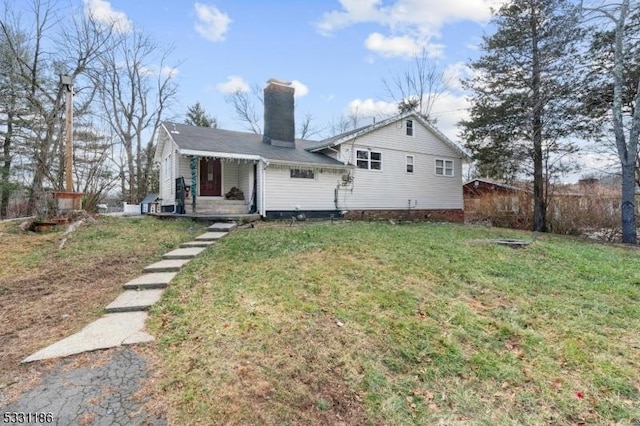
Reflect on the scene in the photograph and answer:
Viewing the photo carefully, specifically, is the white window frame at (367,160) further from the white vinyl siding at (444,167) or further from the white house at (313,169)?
the white vinyl siding at (444,167)

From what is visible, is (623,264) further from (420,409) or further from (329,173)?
(329,173)

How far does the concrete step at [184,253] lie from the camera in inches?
243

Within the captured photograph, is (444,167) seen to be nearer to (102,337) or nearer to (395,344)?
(395,344)

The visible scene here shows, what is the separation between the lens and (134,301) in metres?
4.09

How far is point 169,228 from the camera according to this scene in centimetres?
887

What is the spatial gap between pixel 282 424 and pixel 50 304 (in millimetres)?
3645

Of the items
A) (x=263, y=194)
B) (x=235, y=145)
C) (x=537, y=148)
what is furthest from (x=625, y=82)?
(x=235, y=145)

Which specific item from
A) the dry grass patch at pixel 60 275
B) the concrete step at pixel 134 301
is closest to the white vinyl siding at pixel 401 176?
the dry grass patch at pixel 60 275

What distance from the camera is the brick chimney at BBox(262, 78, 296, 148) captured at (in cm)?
1406

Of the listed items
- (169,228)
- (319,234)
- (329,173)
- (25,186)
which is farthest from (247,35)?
(25,186)

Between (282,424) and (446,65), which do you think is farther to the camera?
(446,65)

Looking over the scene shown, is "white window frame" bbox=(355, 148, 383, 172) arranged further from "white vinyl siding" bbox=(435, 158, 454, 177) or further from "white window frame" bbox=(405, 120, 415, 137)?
"white vinyl siding" bbox=(435, 158, 454, 177)

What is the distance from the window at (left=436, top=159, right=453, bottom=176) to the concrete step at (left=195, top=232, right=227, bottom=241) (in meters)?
11.5

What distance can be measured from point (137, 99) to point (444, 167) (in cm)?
2061
